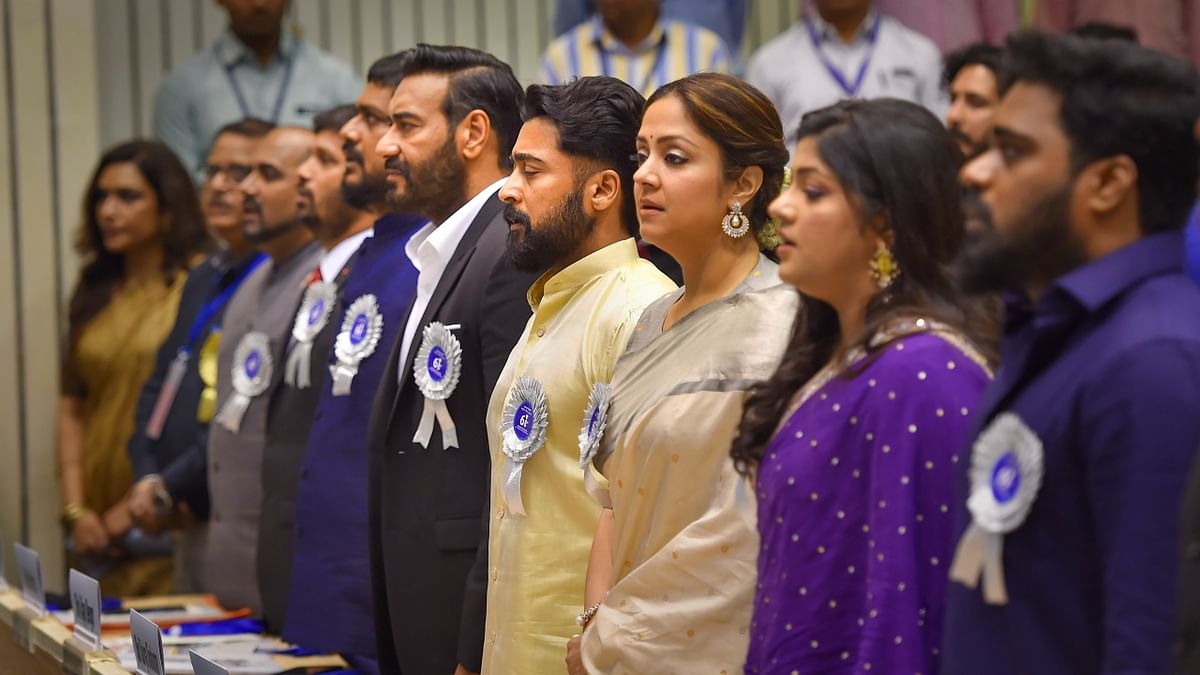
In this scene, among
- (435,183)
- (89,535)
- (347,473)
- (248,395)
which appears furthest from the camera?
(89,535)

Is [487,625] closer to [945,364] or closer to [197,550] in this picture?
[945,364]

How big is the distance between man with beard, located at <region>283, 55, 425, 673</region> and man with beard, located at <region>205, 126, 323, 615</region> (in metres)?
0.53

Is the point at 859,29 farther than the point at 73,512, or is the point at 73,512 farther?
the point at 859,29

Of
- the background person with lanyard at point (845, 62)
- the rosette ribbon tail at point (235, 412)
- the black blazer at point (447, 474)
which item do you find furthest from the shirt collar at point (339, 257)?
the background person with lanyard at point (845, 62)

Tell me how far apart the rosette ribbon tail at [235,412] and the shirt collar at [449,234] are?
Answer: 3.92 feet

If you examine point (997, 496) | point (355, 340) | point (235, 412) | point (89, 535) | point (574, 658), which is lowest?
point (89, 535)

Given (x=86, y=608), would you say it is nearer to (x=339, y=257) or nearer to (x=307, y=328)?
(x=307, y=328)

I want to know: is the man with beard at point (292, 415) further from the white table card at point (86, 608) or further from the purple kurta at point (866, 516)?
the purple kurta at point (866, 516)

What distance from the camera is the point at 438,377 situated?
2.93m

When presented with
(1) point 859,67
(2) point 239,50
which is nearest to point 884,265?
(1) point 859,67

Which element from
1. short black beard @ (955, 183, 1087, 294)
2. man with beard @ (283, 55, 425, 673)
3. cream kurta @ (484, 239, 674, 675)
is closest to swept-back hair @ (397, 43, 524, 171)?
man with beard @ (283, 55, 425, 673)

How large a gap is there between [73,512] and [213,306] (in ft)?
2.88

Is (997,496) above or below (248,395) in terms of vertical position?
above

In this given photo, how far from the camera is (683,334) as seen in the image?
2404mm
